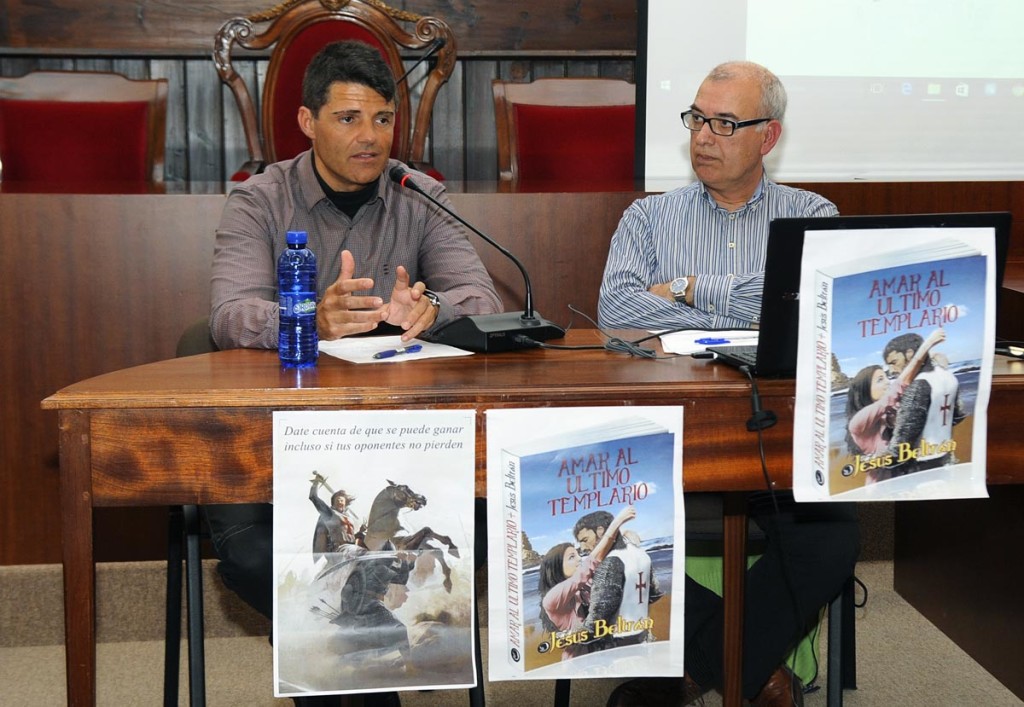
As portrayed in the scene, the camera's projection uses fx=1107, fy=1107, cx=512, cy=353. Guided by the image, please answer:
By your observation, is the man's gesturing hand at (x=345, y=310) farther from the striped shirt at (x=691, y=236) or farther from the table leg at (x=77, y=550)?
the striped shirt at (x=691, y=236)

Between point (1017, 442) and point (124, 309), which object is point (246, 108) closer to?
point (124, 309)

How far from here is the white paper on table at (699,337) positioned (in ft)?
5.18

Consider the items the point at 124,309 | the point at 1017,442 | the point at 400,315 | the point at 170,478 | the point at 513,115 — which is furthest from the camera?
the point at 513,115

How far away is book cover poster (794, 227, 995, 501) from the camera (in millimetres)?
1318

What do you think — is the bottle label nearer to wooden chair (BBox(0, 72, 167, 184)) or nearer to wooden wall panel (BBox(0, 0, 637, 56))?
wooden chair (BBox(0, 72, 167, 184))

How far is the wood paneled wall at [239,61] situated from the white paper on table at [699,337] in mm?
2726

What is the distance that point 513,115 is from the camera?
128 inches

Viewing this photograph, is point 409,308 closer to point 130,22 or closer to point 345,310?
point 345,310

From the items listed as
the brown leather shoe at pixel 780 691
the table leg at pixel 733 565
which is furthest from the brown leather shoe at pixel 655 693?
the table leg at pixel 733 565

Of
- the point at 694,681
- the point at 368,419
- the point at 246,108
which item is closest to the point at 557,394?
the point at 368,419

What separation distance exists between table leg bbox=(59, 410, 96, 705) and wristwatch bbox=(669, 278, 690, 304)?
1.14 metres

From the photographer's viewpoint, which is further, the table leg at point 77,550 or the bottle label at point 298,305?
the bottle label at point 298,305

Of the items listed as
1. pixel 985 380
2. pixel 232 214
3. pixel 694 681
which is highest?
pixel 232 214

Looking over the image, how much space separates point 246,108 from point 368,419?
2401mm
